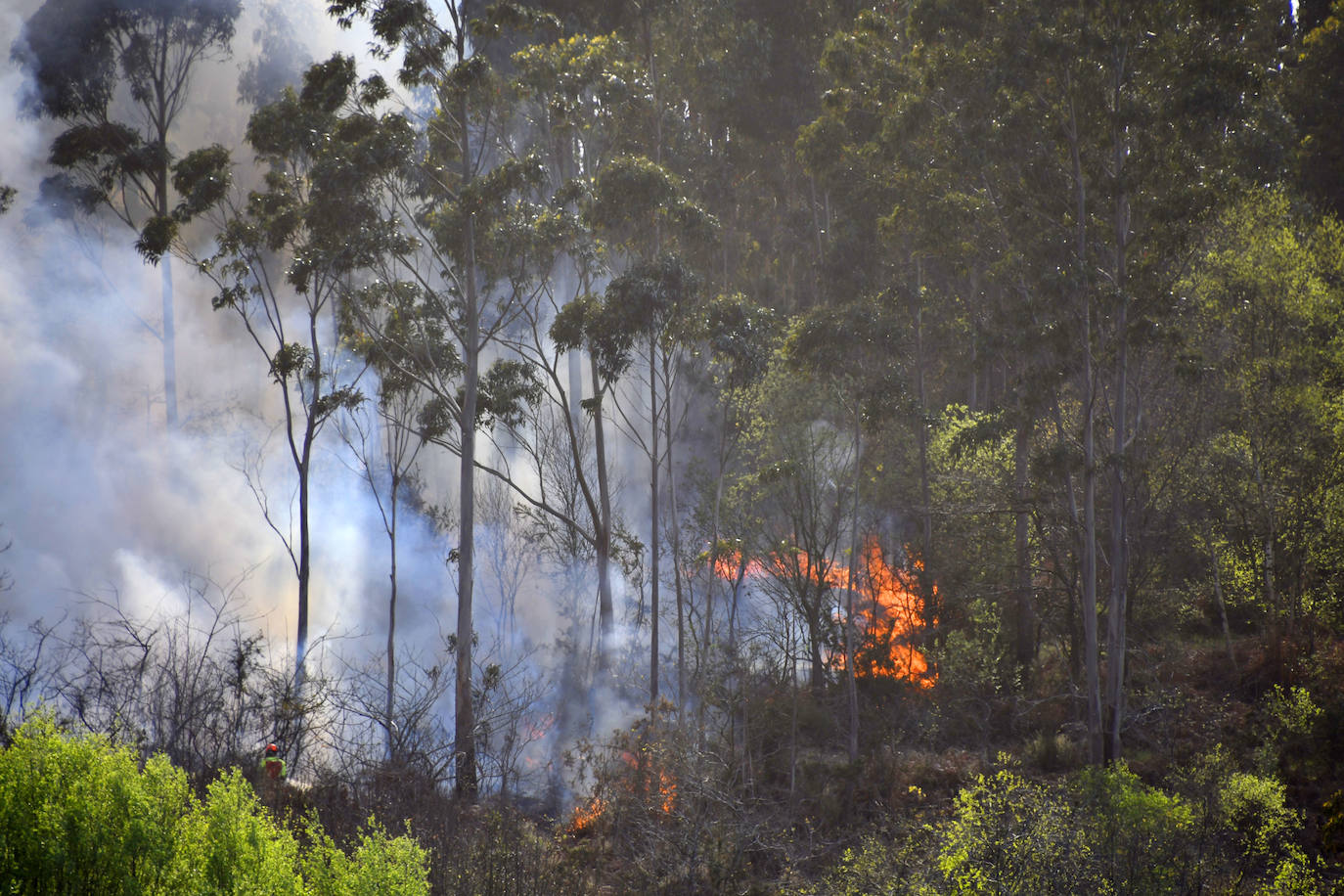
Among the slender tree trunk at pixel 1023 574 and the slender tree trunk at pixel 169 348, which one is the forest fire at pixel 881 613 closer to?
the slender tree trunk at pixel 1023 574

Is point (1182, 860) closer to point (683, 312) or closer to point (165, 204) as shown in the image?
point (683, 312)

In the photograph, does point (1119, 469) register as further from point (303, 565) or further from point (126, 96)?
point (126, 96)

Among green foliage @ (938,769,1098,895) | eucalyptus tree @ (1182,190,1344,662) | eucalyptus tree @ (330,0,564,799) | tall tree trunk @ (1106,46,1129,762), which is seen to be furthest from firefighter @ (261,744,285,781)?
eucalyptus tree @ (1182,190,1344,662)

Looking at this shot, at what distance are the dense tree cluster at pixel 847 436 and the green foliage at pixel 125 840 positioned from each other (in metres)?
2.37

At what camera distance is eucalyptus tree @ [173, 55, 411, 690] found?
17.9 meters

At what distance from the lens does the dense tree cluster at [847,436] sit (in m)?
12.9

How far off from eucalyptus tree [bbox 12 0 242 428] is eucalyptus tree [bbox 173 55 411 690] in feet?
4.40

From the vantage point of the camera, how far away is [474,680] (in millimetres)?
20484

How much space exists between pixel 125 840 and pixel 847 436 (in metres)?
18.5

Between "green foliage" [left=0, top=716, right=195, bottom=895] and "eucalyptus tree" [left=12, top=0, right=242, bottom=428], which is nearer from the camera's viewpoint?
"green foliage" [left=0, top=716, right=195, bottom=895]

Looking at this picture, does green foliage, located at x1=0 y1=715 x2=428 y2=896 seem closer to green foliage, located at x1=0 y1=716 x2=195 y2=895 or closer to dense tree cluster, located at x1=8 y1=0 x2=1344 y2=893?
green foliage, located at x1=0 y1=716 x2=195 y2=895

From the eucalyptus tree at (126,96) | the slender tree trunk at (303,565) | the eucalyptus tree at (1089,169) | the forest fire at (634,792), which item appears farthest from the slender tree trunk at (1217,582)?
the eucalyptus tree at (126,96)

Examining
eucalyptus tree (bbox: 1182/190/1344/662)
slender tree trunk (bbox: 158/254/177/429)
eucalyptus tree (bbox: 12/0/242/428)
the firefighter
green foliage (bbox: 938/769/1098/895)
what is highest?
eucalyptus tree (bbox: 12/0/242/428)

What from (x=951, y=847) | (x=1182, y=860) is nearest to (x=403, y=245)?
(x=951, y=847)
